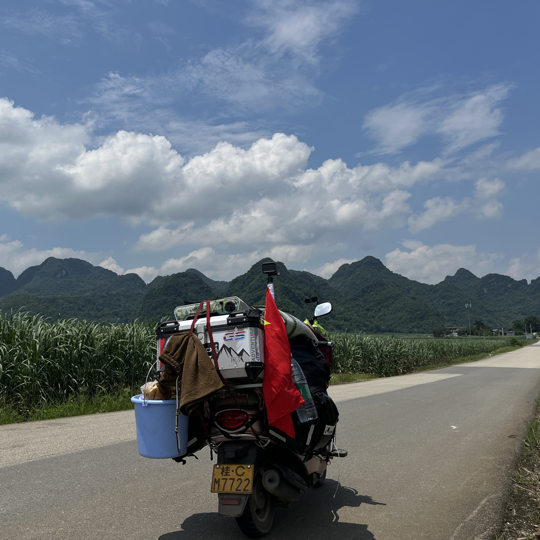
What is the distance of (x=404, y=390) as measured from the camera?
523 inches

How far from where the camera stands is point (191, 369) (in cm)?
300

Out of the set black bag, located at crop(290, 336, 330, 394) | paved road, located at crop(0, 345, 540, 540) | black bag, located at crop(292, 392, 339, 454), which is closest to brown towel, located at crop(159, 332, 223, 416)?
black bag, located at crop(292, 392, 339, 454)

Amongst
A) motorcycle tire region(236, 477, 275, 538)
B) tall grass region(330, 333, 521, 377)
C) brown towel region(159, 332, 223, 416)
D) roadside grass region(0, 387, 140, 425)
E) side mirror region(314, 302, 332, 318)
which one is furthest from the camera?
tall grass region(330, 333, 521, 377)

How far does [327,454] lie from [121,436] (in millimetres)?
3583

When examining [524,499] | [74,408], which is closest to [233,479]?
[524,499]

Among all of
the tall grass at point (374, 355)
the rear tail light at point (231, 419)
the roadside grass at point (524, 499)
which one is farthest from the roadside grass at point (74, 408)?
the tall grass at point (374, 355)

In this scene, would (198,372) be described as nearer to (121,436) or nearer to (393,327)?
(121,436)

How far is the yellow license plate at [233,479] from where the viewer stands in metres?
3.05

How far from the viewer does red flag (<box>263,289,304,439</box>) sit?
3.06 m

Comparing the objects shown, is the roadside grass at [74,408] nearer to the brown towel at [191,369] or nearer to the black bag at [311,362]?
the brown towel at [191,369]

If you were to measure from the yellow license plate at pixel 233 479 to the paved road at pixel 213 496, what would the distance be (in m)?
0.55

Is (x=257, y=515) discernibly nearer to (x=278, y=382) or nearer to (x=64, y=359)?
(x=278, y=382)

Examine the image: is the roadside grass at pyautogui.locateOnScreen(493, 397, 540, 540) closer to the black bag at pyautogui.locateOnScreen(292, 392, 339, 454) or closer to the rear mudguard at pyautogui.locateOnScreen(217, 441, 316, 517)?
the black bag at pyautogui.locateOnScreen(292, 392, 339, 454)

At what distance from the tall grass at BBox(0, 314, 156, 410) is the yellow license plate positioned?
6.60 metres
